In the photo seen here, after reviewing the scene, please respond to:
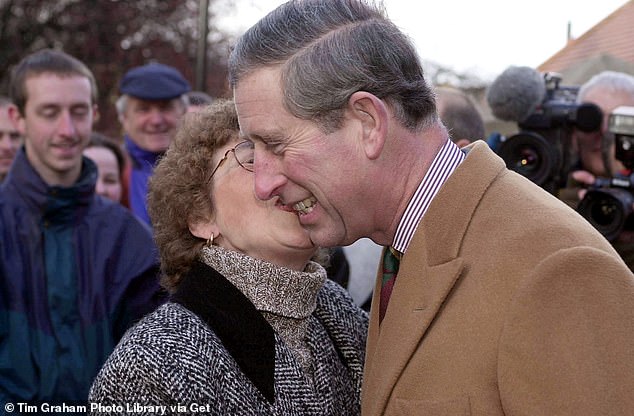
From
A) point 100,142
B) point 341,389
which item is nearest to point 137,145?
point 100,142

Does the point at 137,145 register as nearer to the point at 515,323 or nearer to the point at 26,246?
the point at 26,246

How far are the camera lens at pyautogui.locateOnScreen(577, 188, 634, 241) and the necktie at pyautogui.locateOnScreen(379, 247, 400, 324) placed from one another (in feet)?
4.89

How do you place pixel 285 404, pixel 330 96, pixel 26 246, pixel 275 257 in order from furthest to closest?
pixel 26 246
pixel 275 257
pixel 285 404
pixel 330 96

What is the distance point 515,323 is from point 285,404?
837mm

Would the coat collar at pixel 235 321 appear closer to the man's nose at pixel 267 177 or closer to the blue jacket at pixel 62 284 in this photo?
the man's nose at pixel 267 177

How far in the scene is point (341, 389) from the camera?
2643 mm

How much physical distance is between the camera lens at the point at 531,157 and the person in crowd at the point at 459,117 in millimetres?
264

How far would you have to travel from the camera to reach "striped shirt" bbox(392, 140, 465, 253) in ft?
7.04

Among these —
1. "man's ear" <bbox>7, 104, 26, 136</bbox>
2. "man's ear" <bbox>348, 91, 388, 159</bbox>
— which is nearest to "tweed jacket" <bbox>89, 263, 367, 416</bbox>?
"man's ear" <bbox>348, 91, 388, 159</bbox>

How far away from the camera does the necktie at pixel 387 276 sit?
238cm

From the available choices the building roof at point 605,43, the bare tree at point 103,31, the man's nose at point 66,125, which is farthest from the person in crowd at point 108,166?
the bare tree at point 103,31

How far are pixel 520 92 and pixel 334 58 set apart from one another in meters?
2.14

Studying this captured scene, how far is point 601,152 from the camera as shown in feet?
12.8

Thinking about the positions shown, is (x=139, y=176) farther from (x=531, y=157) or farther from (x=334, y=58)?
(x=334, y=58)
